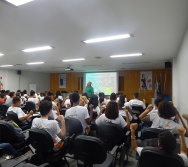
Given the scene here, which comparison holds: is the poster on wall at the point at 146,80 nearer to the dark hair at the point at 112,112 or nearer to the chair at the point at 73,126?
the dark hair at the point at 112,112

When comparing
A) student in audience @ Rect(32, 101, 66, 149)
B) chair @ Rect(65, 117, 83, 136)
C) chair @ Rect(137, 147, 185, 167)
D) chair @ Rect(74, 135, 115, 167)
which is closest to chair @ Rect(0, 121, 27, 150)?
student in audience @ Rect(32, 101, 66, 149)

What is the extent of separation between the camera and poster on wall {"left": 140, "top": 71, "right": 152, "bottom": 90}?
10695 mm

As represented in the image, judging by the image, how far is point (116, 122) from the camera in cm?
301

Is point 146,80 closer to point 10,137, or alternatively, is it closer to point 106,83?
point 106,83

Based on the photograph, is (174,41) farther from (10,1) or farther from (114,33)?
(10,1)

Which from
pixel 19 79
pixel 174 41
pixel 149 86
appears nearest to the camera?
pixel 174 41

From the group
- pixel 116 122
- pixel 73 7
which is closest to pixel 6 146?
pixel 116 122

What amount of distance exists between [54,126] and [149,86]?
29.9 ft

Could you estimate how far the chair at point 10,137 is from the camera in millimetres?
2846

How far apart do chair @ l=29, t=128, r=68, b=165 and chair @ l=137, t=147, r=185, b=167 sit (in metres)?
1.27

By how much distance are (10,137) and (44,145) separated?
0.96m

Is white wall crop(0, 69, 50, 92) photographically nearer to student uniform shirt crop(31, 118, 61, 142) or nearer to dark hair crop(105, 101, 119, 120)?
student uniform shirt crop(31, 118, 61, 142)

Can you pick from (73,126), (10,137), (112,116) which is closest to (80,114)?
(73,126)

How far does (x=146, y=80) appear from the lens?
10.8 meters
